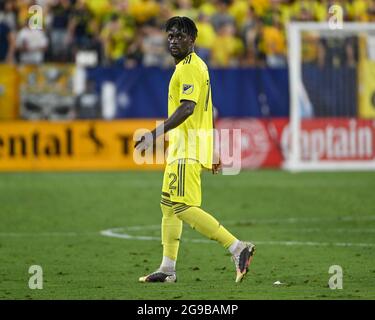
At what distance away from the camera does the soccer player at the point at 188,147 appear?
400 inches

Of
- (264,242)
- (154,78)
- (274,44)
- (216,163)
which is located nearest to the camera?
(216,163)

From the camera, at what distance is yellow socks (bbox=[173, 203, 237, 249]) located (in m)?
10.2

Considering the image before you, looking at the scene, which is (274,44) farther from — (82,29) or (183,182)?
(183,182)

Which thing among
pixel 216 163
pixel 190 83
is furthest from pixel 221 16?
pixel 190 83

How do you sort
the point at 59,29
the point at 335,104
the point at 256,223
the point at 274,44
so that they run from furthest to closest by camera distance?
1. the point at 274,44
2. the point at 59,29
3. the point at 335,104
4. the point at 256,223

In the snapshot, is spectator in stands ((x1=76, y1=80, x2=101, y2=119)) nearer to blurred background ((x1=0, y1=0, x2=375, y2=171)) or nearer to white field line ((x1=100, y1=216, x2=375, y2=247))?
blurred background ((x1=0, y1=0, x2=375, y2=171))

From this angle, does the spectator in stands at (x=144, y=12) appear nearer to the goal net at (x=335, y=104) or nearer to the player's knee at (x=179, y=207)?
Answer: the goal net at (x=335, y=104)

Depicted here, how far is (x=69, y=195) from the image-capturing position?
19.8 metres

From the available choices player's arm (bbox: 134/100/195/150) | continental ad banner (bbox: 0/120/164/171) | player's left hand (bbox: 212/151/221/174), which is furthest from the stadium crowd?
player's arm (bbox: 134/100/195/150)

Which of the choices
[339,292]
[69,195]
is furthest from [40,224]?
[339,292]

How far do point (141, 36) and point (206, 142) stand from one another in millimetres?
15931

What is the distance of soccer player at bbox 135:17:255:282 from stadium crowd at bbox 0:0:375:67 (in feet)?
50.0

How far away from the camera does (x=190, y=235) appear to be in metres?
15.0

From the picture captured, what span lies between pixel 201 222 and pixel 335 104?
14479mm
